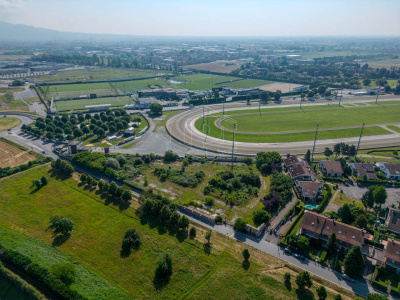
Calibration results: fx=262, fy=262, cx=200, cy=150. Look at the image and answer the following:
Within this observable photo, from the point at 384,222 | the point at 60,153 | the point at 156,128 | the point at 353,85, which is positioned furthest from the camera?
the point at 353,85

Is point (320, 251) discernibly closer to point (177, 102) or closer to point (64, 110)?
point (177, 102)

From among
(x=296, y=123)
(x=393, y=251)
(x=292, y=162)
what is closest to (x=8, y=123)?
(x=292, y=162)

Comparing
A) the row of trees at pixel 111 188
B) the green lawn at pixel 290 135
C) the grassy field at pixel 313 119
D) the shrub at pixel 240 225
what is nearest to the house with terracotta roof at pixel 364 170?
the green lawn at pixel 290 135

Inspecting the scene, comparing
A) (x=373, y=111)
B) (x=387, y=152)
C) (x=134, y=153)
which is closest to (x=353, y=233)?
(x=387, y=152)

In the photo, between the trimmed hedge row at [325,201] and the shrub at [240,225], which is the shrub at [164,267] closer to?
the shrub at [240,225]

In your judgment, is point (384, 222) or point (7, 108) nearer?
point (384, 222)

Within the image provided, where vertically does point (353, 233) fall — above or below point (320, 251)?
above

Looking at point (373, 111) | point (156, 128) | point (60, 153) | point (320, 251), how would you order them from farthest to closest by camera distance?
point (373, 111) → point (156, 128) → point (60, 153) → point (320, 251)
